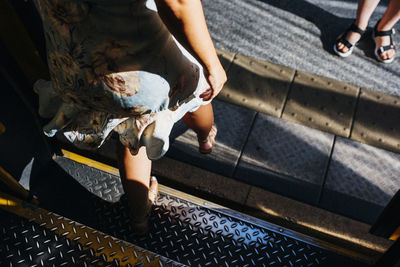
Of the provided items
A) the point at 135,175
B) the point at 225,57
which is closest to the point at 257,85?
the point at 225,57

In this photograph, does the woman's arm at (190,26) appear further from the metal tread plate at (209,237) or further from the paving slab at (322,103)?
the paving slab at (322,103)

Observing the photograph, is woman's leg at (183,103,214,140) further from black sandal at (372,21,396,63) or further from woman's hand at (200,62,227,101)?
black sandal at (372,21,396,63)

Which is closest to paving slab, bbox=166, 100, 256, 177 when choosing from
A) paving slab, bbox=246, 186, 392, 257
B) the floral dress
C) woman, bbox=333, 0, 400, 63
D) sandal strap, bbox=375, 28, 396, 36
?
paving slab, bbox=246, 186, 392, 257

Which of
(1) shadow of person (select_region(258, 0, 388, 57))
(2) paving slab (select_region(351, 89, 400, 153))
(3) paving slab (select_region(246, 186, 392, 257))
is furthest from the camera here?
(1) shadow of person (select_region(258, 0, 388, 57))

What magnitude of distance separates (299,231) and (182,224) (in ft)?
2.04

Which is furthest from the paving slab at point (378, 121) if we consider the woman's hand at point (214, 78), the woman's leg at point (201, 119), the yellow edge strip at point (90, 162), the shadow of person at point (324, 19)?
the yellow edge strip at point (90, 162)

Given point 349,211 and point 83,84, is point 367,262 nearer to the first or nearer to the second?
point 349,211

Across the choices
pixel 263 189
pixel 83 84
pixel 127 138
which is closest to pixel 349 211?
pixel 263 189

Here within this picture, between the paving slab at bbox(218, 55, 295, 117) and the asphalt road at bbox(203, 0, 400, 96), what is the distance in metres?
0.09

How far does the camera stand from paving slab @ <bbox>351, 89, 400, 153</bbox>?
2275mm

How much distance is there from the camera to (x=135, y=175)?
4.96ft

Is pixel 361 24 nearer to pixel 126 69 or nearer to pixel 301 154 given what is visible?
pixel 301 154

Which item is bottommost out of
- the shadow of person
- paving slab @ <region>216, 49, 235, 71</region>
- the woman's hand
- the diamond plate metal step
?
the diamond plate metal step

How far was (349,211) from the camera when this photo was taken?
2010mm
